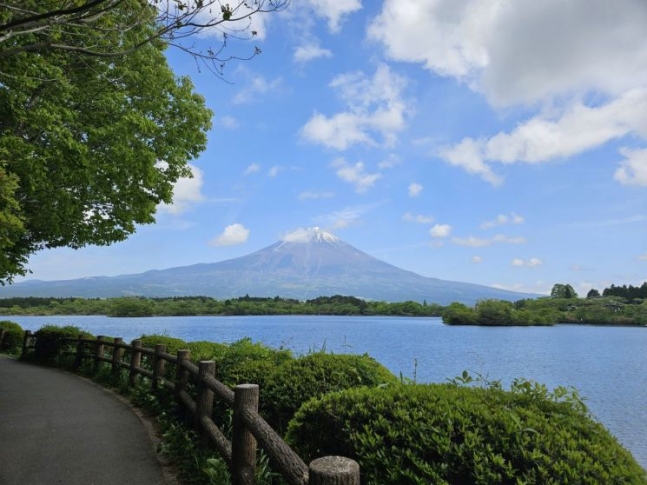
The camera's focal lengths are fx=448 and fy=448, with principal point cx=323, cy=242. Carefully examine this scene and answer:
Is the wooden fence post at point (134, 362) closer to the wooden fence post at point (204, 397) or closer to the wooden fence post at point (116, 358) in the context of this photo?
the wooden fence post at point (116, 358)

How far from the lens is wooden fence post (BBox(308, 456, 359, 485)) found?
7.50 ft

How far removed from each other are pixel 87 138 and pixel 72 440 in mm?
6844

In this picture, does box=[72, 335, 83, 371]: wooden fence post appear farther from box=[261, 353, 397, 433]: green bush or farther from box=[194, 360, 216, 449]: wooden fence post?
box=[261, 353, 397, 433]: green bush

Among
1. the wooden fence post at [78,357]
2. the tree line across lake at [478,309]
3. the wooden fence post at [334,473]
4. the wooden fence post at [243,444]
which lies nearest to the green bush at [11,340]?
the wooden fence post at [78,357]

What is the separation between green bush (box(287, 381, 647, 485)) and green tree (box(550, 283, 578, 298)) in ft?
460

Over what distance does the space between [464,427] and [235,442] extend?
219 cm

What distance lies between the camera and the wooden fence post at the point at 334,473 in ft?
7.50

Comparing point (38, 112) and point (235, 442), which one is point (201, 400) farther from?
point (38, 112)

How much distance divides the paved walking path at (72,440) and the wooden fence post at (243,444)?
4.32 ft

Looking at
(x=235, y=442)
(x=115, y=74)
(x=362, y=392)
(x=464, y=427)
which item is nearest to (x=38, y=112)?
(x=115, y=74)

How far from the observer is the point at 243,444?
414 centimetres

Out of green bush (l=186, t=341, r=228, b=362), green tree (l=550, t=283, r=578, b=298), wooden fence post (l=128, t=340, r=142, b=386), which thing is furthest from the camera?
green tree (l=550, t=283, r=578, b=298)

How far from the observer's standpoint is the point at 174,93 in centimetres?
1225

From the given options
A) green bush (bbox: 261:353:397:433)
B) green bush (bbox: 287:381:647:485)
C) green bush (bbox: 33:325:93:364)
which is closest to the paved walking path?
green bush (bbox: 261:353:397:433)
